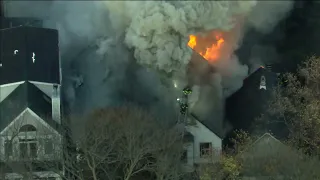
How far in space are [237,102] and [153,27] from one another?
417 inches

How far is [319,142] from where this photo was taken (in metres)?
27.0

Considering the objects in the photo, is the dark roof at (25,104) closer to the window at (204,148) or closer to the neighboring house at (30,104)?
the neighboring house at (30,104)

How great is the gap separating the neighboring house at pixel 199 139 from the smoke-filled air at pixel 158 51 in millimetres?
1359

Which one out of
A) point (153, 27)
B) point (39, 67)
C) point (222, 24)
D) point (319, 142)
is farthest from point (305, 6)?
point (39, 67)

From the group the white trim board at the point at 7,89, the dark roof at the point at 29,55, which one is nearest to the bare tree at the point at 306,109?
the dark roof at the point at 29,55

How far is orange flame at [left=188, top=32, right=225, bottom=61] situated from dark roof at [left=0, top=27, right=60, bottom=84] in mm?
9583

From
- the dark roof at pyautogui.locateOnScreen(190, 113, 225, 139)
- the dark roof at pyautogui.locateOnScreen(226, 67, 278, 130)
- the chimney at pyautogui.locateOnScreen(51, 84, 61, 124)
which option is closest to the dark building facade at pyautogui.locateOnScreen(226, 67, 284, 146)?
the dark roof at pyautogui.locateOnScreen(226, 67, 278, 130)

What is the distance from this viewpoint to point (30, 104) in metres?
32.3

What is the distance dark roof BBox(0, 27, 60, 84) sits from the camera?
115ft

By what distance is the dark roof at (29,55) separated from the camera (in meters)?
35.1

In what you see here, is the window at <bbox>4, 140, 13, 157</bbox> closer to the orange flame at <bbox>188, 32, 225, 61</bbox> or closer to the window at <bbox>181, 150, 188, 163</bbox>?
the window at <bbox>181, 150, 188, 163</bbox>

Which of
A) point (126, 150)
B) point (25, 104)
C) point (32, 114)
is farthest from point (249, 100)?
point (25, 104)

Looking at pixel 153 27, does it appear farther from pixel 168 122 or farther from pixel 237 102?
pixel 237 102

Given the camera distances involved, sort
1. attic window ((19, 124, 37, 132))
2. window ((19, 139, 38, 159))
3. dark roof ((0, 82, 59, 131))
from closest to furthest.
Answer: window ((19, 139, 38, 159)) < attic window ((19, 124, 37, 132)) < dark roof ((0, 82, 59, 131))
